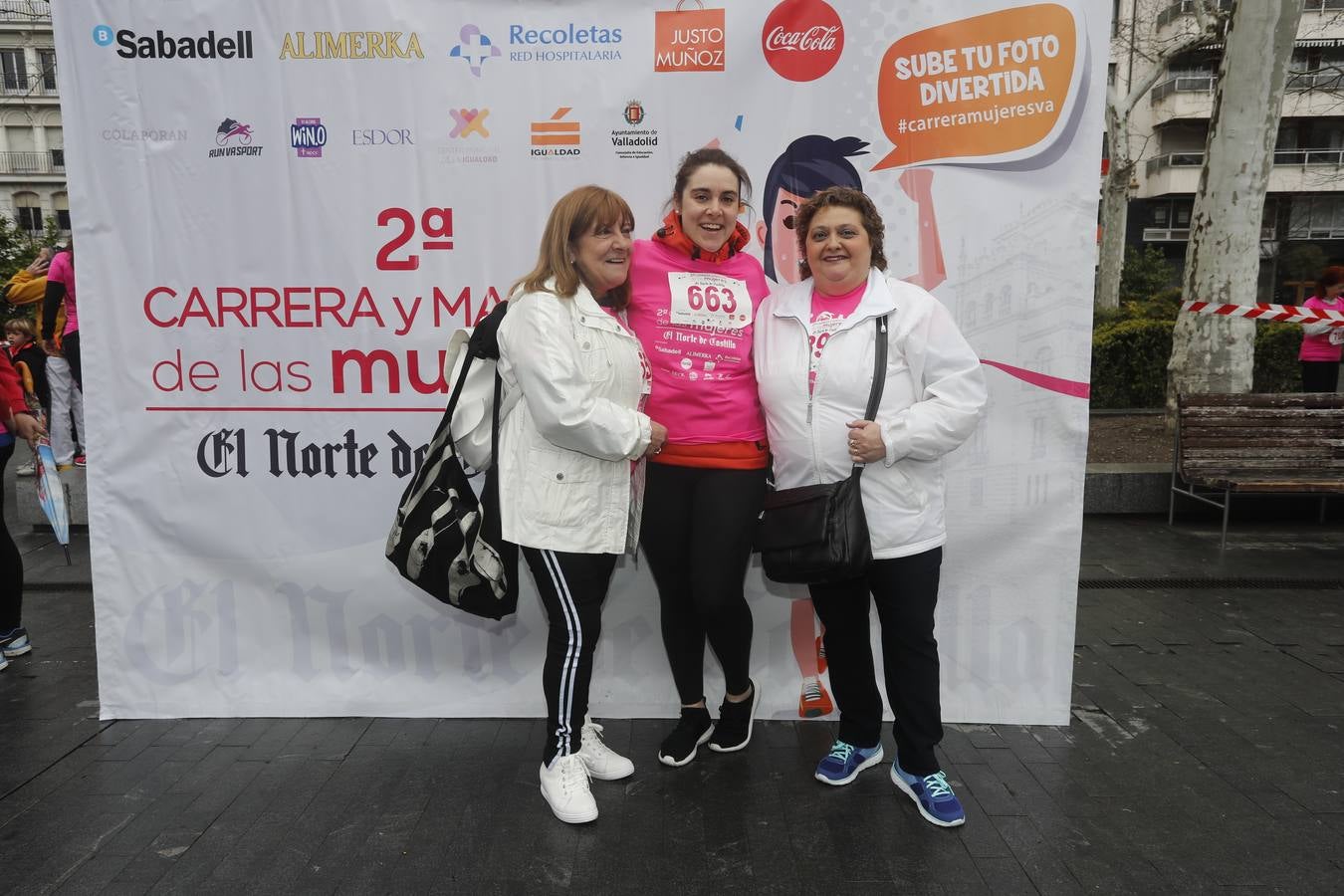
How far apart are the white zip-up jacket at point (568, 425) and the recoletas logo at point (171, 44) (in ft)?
5.26

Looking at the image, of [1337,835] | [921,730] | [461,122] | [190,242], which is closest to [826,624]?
[921,730]

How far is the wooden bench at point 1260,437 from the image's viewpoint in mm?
6730

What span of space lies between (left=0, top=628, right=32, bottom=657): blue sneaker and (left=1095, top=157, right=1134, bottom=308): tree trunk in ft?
62.2

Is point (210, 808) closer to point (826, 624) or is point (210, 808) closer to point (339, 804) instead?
point (339, 804)

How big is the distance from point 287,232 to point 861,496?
2324 mm

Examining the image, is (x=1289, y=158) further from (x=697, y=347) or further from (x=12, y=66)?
(x=12, y=66)

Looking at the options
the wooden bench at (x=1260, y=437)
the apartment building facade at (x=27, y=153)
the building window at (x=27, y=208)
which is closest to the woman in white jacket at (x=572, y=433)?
the wooden bench at (x=1260, y=437)

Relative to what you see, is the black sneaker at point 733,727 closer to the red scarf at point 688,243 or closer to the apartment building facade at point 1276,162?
the red scarf at point 688,243

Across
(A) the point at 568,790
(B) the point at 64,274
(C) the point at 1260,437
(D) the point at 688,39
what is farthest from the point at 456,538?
(C) the point at 1260,437

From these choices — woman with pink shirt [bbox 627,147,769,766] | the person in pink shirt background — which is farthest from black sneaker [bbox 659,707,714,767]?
the person in pink shirt background

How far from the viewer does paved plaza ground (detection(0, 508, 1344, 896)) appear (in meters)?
2.66

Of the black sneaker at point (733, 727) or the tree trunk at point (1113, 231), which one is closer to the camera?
the black sneaker at point (733, 727)

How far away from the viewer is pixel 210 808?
120 inches

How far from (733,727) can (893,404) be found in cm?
137
